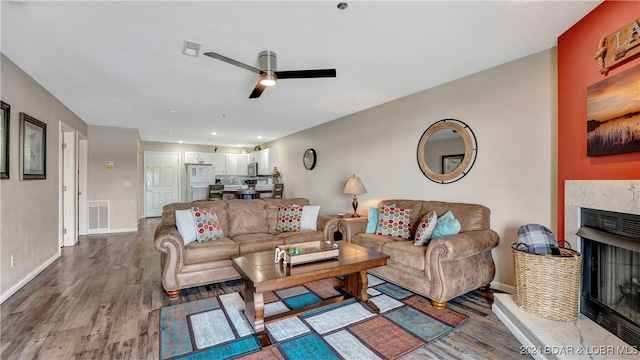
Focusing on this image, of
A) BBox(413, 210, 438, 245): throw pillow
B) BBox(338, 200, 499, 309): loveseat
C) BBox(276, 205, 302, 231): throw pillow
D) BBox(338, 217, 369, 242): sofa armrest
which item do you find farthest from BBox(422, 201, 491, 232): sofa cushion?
BBox(276, 205, 302, 231): throw pillow

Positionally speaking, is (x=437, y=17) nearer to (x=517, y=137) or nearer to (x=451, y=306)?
(x=517, y=137)

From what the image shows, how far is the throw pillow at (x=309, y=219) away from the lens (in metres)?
3.94

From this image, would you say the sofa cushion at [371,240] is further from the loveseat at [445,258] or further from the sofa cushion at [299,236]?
the sofa cushion at [299,236]

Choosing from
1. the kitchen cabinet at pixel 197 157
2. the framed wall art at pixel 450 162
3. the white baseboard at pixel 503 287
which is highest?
the kitchen cabinet at pixel 197 157

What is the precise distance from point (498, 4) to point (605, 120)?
1.14 meters

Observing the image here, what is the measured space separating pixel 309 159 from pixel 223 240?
355 centimetres

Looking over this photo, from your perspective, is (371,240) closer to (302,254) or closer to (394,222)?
(394,222)

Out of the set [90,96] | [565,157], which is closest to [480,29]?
[565,157]

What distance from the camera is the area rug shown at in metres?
1.89

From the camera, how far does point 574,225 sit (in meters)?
2.19

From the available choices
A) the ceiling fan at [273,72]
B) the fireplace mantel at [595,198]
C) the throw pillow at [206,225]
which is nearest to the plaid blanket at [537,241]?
the fireplace mantel at [595,198]

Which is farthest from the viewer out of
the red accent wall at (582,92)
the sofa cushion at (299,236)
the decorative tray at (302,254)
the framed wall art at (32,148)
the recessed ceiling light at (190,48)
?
the sofa cushion at (299,236)

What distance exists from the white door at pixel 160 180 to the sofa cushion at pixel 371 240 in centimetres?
735

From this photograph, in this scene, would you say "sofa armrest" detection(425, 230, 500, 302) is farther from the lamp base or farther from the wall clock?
the wall clock
